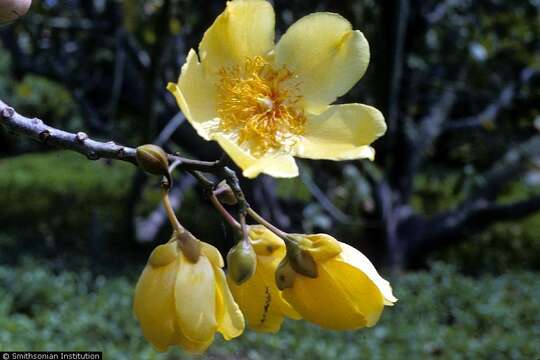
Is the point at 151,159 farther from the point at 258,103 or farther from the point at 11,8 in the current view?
the point at 11,8

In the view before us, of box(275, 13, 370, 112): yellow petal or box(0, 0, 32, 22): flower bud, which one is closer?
box(275, 13, 370, 112): yellow petal

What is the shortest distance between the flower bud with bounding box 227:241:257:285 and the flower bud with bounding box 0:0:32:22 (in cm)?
49

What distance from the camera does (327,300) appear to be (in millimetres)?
876

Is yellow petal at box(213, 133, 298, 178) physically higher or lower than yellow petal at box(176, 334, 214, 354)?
higher

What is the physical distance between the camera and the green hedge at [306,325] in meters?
3.27

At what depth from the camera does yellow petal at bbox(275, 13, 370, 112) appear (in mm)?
937

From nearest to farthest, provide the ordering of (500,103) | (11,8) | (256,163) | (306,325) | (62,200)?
(256,163)
(11,8)
(306,325)
(500,103)
(62,200)

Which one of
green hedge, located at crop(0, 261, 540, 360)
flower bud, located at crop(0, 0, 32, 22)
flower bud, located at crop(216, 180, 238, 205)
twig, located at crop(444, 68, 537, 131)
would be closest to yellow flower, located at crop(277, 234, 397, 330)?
flower bud, located at crop(216, 180, 238, 205)

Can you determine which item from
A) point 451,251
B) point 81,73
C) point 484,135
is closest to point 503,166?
point 484,135

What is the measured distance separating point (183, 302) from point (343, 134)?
0.27 metres

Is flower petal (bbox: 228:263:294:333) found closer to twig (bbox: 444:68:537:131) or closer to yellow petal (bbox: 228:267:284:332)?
yellow petal (bbox: 228:267:284:332)

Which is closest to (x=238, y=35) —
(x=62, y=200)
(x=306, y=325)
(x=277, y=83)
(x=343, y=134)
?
(x=277, y=83)

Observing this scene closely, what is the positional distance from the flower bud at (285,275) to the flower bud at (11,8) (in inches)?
20.8

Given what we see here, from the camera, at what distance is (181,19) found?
13.8 ft
